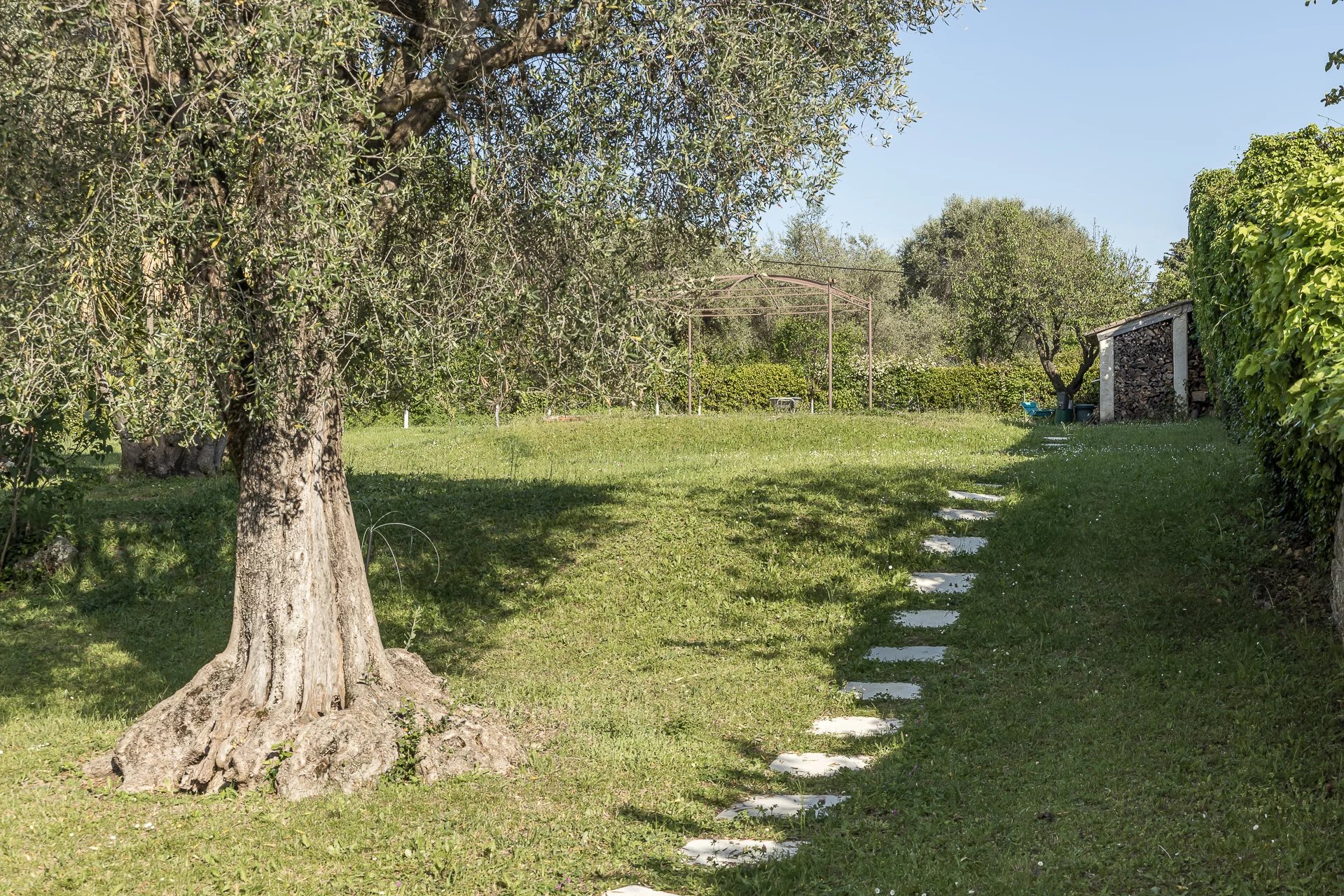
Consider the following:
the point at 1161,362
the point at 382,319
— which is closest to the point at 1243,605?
the point at 382,319

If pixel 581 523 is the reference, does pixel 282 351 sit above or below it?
above

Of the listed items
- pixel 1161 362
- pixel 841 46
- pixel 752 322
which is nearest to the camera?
pixel 841 46

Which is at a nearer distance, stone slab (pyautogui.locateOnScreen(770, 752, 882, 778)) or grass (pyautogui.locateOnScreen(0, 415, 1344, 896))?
grass (pyautogui.locateOnScreen(0, 415, 1344, 896))

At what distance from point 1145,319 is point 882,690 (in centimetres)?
2053

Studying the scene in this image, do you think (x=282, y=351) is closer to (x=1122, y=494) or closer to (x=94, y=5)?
(x=94, y=5)

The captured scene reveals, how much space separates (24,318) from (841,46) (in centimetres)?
583

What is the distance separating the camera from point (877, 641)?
9.45 meters

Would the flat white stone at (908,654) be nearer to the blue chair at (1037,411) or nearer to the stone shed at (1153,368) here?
the stone shed at (1153,368)

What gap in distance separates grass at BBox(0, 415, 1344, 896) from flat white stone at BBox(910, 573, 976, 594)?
202 millimetres

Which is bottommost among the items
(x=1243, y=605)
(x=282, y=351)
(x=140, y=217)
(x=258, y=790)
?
(x=258, y=790)

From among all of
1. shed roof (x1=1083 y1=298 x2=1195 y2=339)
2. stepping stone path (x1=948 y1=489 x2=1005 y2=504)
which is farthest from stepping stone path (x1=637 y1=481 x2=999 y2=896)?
shed roof (x1=1083 y1=298 x2=1195 y2=339)

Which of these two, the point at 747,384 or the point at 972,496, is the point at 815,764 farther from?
the point at 747,384

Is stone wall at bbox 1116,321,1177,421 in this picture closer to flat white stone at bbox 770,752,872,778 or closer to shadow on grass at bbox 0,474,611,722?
shadow on grass at bbox 0,474,611,722

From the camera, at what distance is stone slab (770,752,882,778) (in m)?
6.82
